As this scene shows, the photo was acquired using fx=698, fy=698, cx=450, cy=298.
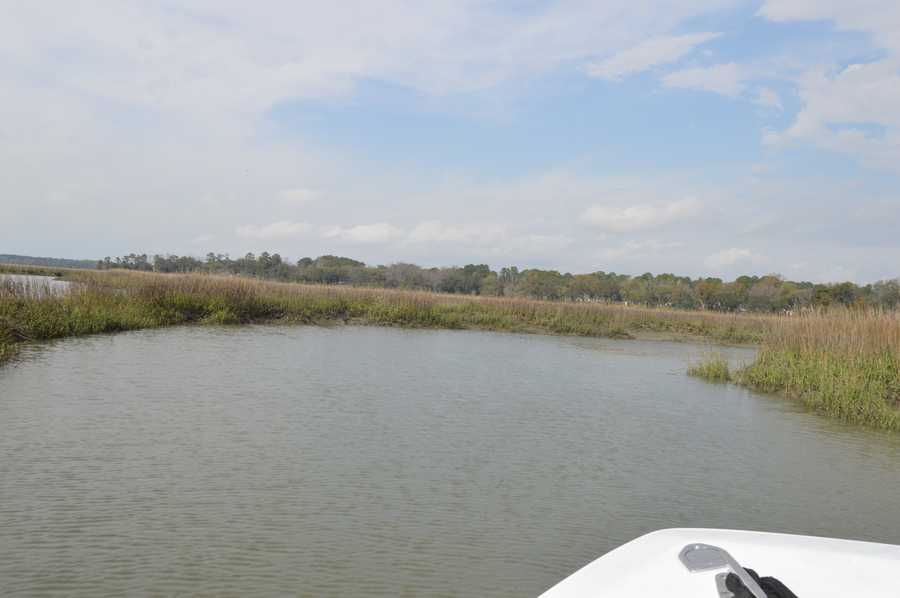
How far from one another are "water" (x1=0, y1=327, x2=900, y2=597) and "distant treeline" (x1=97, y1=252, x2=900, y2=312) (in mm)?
37742

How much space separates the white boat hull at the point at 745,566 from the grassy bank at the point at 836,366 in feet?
25.9

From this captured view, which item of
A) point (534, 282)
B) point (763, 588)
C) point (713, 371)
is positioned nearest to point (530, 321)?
point (713, 371)

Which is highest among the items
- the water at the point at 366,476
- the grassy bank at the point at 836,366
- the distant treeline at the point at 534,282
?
the distant treeline at the point at 534,282

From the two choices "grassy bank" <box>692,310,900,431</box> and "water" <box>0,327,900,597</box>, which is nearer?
"water" <box>0,327,900,597</box>

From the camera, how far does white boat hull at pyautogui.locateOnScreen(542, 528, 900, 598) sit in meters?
1.80

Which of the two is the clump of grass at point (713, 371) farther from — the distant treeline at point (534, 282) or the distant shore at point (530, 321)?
the distant treeline at point (534, 282)

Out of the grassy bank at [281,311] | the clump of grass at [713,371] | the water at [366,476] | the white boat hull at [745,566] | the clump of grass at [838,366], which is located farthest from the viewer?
the clump of grass at [713,371]

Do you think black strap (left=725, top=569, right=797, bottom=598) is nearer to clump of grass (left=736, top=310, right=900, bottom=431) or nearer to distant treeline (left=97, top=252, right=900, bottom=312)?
clump of grass (left=736, top=310, right=900, bottom=431)

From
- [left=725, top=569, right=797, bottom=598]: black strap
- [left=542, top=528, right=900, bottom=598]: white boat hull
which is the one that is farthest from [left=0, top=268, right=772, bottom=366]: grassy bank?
[left=725, top=569, right=797, bottom=598]: black strap

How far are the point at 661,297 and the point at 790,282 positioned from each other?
14627 mm

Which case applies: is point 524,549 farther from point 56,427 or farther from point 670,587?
point 56,427

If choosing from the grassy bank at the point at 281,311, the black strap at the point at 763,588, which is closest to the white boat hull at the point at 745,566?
the black strap at the point at 763,588

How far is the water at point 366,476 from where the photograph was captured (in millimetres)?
3561

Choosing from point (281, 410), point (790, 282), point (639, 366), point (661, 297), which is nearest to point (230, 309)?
point (639, 366)
